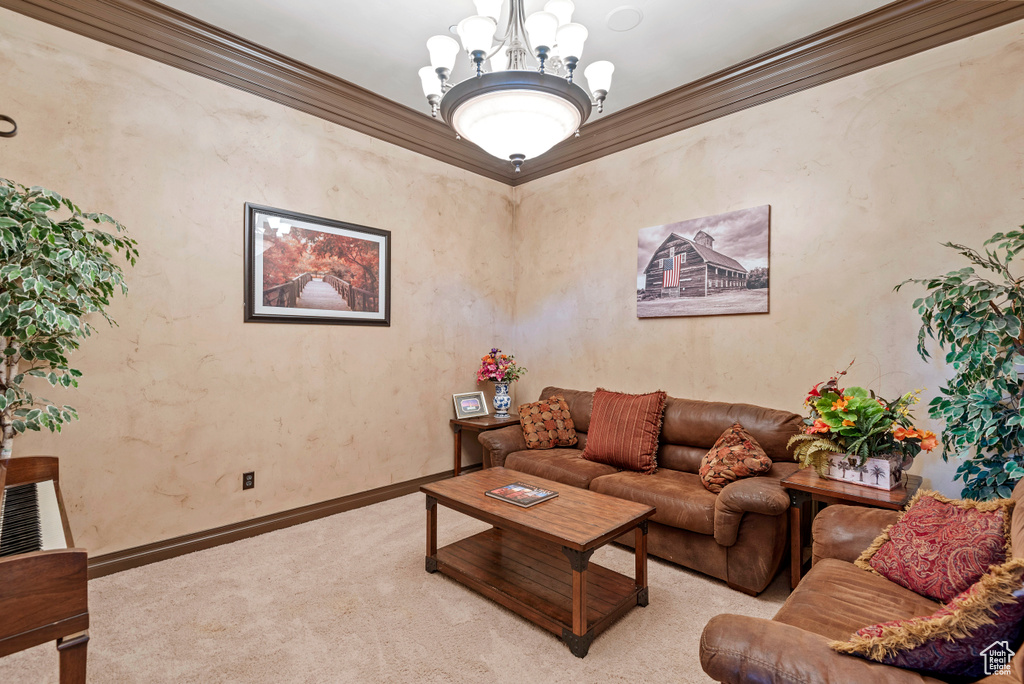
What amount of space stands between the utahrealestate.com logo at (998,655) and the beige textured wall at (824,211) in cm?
204

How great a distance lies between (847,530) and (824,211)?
1.99 metres

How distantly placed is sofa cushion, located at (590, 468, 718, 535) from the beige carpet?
1.07ft

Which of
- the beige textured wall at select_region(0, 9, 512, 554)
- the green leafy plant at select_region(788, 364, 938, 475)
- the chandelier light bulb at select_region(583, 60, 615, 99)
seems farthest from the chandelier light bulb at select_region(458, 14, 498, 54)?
the green leafy plant at select_region(788, 364, 938, 475)

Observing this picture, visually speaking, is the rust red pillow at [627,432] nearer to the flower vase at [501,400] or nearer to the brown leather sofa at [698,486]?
the brown leather sofa at [698,486]

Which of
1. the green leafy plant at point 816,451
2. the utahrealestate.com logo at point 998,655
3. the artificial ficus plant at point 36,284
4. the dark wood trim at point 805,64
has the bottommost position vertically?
the utahrealestate.com logo at point 998,655

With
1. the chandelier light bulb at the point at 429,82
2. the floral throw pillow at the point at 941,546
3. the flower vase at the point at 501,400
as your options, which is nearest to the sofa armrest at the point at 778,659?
the floral throw pillow at the point at 941,546

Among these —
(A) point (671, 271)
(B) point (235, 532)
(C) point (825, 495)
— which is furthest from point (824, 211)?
(B) point (235, 532)

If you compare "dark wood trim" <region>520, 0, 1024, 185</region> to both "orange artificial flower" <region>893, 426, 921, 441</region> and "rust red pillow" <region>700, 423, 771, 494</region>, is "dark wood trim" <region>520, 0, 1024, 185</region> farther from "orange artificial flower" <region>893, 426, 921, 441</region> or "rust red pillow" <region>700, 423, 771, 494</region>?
"rust red pillow" <region>700, 423, 771, 494</region>

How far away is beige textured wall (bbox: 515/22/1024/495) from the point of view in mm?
2516

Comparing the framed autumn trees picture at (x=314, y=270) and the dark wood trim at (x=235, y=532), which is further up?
the framed autumn trees picture at (x=314, y=270)

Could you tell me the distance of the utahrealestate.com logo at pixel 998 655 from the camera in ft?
3.22

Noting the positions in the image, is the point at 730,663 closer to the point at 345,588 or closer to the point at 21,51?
the point at 345,588

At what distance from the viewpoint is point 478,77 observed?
1893mm

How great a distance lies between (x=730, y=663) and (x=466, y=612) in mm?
1458
